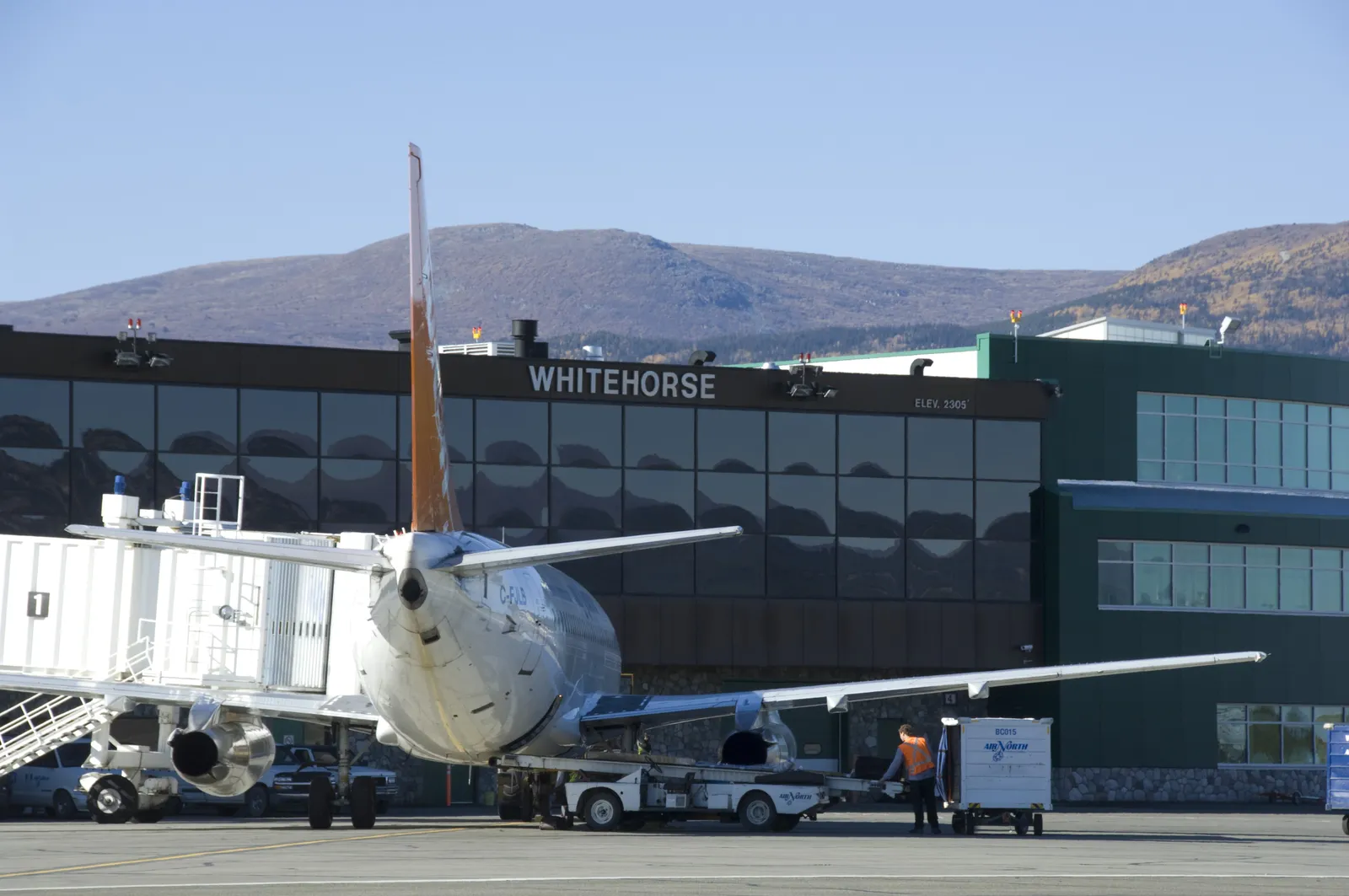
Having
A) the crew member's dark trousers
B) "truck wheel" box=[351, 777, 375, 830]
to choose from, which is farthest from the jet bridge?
the crew member's dark trousers

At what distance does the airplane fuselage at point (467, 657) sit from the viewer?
24.6 metres

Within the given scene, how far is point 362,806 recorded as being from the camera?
3216 cm

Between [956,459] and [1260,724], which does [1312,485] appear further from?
[956,459]

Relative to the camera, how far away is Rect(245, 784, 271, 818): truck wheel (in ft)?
142

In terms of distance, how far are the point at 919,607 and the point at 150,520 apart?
85.3ft

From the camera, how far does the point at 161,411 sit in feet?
163

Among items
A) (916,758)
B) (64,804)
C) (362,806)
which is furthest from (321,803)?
(64,804)

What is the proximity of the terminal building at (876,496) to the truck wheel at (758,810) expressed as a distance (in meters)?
21.6

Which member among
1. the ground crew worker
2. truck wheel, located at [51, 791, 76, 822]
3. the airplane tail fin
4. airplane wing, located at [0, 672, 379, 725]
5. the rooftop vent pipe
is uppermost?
the rooftop vent pipe

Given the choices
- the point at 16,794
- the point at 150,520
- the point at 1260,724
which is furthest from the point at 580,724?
the point at 1260,724

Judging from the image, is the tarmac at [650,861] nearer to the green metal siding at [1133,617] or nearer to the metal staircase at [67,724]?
the metal staircase at [67,724]

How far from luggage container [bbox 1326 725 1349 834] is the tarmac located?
793 millimetres

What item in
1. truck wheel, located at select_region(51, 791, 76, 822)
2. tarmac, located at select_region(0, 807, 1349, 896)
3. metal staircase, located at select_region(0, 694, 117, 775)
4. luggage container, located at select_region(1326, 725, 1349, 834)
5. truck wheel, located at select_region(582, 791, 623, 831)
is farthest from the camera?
truck wheel, located at select_region(51, 791, 76, 822)

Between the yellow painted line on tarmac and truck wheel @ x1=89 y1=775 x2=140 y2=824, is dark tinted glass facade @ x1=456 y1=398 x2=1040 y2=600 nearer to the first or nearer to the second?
truck wheel @ x1=89 y1=775 x2=140 y2=824
